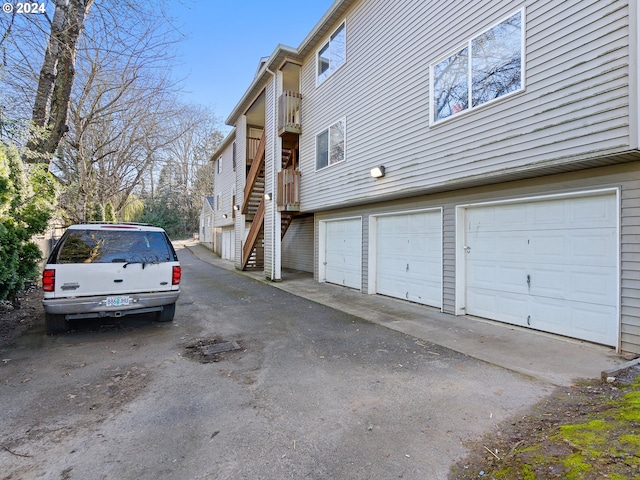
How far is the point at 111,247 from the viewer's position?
5.23 metres

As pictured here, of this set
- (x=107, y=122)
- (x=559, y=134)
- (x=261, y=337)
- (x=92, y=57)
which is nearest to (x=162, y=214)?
(x=107, y=122)

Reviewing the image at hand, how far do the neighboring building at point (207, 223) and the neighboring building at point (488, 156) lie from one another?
63.0ft

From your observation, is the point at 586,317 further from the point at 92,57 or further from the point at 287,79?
the point at 92,57

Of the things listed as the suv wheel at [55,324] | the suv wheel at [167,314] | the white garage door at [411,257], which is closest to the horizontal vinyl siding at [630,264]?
the white garage door at [411,257]

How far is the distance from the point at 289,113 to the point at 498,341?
9.62 m

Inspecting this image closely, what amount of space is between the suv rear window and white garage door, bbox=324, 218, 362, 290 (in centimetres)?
553

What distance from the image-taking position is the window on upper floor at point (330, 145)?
373 inches

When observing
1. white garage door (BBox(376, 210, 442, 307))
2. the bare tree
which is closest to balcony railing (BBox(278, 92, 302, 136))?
white garage door (BBox(376, 210, 442, 307))

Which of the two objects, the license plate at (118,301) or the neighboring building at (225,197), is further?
the neighboring building at (225,197)

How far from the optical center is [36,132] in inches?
263

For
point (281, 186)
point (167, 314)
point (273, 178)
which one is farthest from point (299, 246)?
point (167, 314)

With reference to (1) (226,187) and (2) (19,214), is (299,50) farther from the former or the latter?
(1) (226,187)

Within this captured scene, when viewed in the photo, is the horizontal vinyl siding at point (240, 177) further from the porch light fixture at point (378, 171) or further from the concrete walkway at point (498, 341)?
the porch light fixture at point (378, 171)

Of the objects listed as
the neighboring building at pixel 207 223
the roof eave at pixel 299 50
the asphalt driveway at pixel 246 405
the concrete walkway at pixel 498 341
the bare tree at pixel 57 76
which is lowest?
the asphalt driveway at pixel 246 405
